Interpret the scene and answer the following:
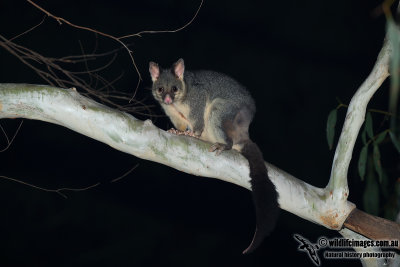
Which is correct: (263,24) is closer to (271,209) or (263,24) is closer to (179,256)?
(179,256)

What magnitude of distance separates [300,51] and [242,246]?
3744mm

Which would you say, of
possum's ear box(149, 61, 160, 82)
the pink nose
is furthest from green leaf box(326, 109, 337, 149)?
possum's ear box(149, 61, 160, 82)

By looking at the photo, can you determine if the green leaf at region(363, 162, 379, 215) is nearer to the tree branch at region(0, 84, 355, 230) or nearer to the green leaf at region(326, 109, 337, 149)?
the green leaf at region(326, 109, 337, 149)

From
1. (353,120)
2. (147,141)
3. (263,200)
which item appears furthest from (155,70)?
(353,120)

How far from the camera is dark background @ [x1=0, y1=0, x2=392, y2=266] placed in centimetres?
647

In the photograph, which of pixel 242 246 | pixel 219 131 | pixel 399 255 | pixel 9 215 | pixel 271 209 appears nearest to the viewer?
pixel 271 209

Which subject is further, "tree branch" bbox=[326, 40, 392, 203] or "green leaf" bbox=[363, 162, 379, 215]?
"green leaf" bbox=[363, 162, 379, 215]

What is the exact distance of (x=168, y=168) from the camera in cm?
718

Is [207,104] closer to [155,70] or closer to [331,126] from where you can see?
[155,70]

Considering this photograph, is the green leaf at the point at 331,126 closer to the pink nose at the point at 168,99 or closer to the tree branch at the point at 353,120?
the tree branch at the point at 353,120

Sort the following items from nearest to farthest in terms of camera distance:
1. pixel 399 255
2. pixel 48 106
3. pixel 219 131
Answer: pixel 48 106
pixel 399 255
pixel 219 131

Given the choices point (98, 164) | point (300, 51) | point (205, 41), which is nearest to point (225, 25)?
point (205, 41)

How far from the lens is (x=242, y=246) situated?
7.03 m

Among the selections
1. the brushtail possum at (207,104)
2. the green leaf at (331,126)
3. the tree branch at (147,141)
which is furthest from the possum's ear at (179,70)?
the green leaf at (331,126)
